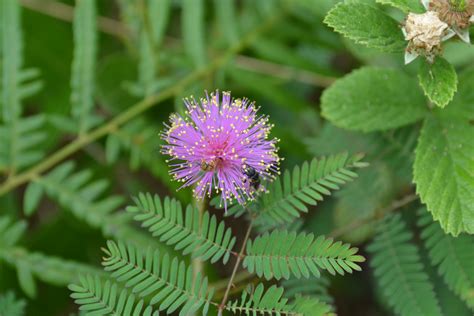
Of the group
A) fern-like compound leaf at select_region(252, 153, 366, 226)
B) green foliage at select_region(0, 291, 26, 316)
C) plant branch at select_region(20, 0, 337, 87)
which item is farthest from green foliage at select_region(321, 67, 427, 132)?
green foliage at select_region(0, 291, 26, 316)

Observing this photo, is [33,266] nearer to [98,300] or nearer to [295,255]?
[98,300]

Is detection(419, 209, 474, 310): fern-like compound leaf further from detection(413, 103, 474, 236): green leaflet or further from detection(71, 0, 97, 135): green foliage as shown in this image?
detection(71, 0, 97, 135): green foliage

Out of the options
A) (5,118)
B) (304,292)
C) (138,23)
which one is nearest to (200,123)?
(304,292)

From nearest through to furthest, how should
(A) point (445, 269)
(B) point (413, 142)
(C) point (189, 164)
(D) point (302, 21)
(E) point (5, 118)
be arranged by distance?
(C) point (189, 164) < (A) point (445, 269) < (B) point (413, 142) < (E) point (5, 118) < (D) point (302, 21)

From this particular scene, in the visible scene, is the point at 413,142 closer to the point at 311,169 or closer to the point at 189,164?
the point at 311,169

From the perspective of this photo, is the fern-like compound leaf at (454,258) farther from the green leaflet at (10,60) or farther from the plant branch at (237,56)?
the green leaflet at (10,60)
